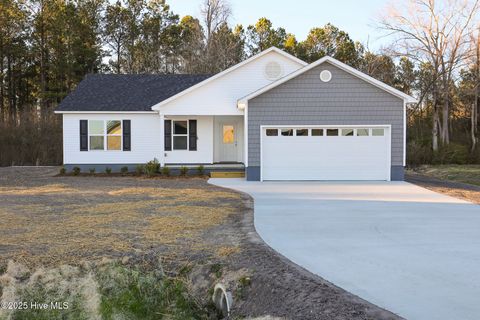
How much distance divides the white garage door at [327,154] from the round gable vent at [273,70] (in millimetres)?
3981

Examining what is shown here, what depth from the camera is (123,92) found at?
22219mm

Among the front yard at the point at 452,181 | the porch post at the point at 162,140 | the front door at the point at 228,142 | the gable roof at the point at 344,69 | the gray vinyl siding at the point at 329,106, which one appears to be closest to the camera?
the front yard at the point at 452,181

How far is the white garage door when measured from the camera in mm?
17188

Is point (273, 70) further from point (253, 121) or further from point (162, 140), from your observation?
point (162, 140)

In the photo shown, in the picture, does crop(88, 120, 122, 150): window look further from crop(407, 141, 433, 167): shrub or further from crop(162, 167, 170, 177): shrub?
crop(407, 141, 433, 167): shrub

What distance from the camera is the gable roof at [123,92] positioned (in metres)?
20.7

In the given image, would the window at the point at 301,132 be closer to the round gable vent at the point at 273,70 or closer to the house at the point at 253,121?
the house at the point at 253,121

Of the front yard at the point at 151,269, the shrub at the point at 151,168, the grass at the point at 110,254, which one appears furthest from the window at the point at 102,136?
the front yard at the point at 151,269

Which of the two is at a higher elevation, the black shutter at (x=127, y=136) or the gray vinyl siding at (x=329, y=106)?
the gray vinyl siding at (x=329, y=106)

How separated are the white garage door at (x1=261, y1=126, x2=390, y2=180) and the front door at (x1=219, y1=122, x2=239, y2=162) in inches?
174

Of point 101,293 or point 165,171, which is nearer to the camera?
point 101,293

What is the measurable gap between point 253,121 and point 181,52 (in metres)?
22.5

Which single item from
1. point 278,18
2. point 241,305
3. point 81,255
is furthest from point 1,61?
point 241,305

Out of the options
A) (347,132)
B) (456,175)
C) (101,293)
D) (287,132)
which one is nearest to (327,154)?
(347,132)
